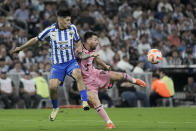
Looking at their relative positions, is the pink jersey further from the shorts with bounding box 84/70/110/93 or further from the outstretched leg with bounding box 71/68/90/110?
the outstretched leg with bounding box 71/68/90/110

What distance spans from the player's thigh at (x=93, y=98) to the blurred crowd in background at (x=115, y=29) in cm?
1077

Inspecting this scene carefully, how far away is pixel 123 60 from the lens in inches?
958

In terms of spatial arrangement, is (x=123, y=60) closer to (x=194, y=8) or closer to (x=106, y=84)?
(x=194, y=8)

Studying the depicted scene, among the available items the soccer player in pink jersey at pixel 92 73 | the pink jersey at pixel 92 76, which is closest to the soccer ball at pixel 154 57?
the soccer player in pink jersey at pixel 92 73

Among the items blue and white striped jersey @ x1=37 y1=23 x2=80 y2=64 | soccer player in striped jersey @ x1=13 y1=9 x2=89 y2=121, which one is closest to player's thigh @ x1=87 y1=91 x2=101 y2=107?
soccer player in striped jersey @ x1=13 y1=9 x2=89 y2=121

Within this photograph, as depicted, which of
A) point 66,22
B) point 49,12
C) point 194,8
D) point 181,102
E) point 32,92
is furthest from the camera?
point 194,8

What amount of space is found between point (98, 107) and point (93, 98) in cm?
25

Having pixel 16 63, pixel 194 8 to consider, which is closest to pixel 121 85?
pixel 16 63

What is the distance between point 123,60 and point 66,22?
11760 millimetres

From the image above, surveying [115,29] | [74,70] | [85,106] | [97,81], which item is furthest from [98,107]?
[115,29]

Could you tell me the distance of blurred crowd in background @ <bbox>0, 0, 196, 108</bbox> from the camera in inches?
949

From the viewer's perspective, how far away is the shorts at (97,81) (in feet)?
41.5

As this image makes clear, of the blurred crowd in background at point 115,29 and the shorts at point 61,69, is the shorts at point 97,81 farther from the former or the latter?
the blurred crowd in background at point 115,29

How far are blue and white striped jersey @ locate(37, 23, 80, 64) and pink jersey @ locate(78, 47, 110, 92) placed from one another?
1.05 ft
